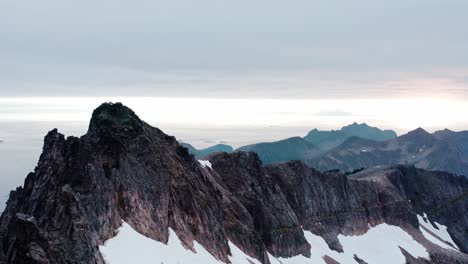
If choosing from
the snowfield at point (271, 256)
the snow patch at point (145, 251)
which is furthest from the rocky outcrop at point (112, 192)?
the snowfield at point (271, 256)

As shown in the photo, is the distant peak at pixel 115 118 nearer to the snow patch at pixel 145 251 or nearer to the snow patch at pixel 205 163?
the snow patch at pixel 145 251

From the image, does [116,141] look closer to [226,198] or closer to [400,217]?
[226,198]

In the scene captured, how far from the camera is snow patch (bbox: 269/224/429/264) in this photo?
123 metres

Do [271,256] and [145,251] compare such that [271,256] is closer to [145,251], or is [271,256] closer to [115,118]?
[115,118]

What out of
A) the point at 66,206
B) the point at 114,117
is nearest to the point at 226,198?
the point at 114,117

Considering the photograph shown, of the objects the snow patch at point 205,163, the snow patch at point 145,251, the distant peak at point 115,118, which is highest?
the distant peak at point 115,118

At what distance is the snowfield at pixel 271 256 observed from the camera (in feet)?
185

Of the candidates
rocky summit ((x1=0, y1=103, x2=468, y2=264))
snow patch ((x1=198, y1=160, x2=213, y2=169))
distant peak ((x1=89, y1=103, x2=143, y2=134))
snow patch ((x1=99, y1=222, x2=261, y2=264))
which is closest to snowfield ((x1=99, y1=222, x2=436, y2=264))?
snow patch ((x1=99, y1=222, x2=261, y2=264))

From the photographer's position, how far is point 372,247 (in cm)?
15275

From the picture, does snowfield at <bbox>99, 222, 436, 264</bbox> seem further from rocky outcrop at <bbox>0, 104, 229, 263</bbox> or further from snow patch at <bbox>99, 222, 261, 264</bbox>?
rocky outcrop at <bbox>0, 104, 229, 263</bbox>

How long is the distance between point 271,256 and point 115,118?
4194 centimetres

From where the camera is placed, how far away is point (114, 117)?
262 feet

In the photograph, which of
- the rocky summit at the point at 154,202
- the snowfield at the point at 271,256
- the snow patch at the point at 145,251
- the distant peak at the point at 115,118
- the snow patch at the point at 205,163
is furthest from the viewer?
the snow patch at the point at 205,163

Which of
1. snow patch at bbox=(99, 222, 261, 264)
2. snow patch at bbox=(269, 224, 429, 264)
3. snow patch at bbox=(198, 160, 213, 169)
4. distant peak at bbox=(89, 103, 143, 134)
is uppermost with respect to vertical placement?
distant peak at bbox=(89, 103, 143, 134)
